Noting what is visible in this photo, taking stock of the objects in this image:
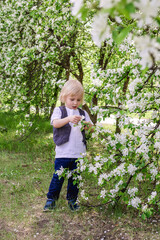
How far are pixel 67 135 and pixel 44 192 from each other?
1.23 metres

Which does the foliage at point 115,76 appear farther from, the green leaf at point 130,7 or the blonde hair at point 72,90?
the blonde hair at point 72,90

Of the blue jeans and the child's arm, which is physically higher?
the child's arm

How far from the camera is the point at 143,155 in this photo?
8.92ft

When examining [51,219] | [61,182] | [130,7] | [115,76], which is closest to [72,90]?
[115,76]

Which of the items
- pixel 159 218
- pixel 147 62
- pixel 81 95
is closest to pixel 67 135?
pixel 81 95

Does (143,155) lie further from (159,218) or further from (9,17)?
(9,17)

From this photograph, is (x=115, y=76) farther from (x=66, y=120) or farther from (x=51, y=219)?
(x=51, y=219)

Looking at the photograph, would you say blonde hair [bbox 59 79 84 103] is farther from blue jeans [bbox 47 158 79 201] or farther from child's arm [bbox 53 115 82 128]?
blue jeans [bbox 47 158 79 201]

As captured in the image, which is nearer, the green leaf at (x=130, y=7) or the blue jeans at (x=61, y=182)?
the green leaf at (x=130, y=7)

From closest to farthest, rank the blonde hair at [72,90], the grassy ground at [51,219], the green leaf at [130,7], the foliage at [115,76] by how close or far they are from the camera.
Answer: the green leaf at [130,7]
the foliage at [115,76]
the grassy ground at [51,219]
the blonde hair at [72,90]

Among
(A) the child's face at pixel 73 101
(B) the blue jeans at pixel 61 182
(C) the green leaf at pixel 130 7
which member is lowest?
(B) the blue jeans at pixel 61 182

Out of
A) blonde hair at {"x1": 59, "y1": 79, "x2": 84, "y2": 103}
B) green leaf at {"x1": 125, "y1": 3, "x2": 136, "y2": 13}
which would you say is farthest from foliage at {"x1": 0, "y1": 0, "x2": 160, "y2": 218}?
blonde hair at {"x1": 59, "y1": 79, "x2": 84, "y2": 103}

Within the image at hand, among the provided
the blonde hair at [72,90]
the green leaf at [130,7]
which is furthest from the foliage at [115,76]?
the blonde hair at [72,90]

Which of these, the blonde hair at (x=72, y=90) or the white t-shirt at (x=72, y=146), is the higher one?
the blonde hair at (x=72, y=90)
